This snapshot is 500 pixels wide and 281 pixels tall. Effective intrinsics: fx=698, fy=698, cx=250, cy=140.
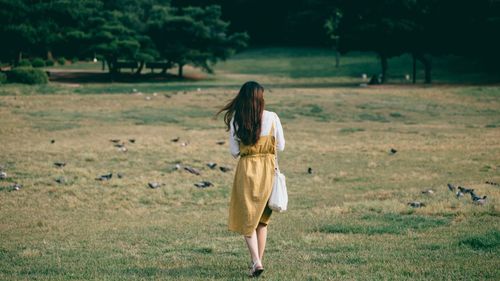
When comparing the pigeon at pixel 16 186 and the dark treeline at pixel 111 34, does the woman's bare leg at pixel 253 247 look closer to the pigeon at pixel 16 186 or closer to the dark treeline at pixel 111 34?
the pigeon at pixel 16 186

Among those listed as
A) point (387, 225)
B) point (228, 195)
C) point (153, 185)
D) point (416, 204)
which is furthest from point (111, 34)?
point (387, 225)

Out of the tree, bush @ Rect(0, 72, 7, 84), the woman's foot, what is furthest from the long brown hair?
the tree

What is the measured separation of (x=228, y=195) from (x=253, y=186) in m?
7.36

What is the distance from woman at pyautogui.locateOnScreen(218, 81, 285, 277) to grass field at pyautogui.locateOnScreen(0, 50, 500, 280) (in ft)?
1.51

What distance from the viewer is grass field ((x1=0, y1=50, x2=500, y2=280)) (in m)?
7.17

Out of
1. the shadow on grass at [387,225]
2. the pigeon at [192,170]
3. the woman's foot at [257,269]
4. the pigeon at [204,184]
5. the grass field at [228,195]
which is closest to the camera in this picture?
the woman's foot at [257,269]

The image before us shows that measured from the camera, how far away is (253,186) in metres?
6.59

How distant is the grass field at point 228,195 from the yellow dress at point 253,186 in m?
0.53

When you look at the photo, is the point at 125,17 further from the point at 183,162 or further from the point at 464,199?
the point at 464,199

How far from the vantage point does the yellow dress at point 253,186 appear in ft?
21.6

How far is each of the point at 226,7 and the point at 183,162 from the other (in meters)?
71.2

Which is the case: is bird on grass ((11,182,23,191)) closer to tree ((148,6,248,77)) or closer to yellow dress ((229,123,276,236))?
yellow dress ((229,123,276,236))

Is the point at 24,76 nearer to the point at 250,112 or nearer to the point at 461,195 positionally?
the point at 461,195

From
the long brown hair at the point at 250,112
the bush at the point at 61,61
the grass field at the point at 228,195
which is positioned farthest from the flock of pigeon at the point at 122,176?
the bush at the point at 61,61
